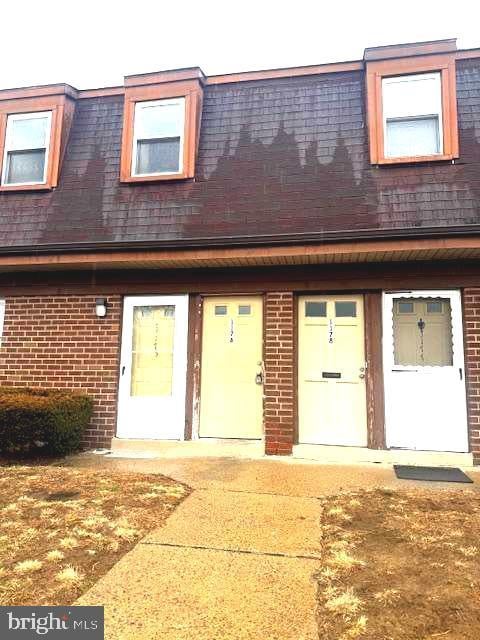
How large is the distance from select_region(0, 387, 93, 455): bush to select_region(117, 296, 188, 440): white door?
0.88 meters

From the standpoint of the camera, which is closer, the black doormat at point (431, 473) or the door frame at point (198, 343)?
the black doormat at point (431, 473)

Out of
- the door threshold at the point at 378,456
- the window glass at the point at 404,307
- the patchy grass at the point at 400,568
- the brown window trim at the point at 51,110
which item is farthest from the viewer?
the brown window trim at the point at 51,110

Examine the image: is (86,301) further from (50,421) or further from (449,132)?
(449,132)

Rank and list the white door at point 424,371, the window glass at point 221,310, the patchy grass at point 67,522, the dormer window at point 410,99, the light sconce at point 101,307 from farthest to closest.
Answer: the light sconce at point 101,307, the window glass at point 221,310, the dormer window at point 410,99, the white door at point 424,371, the patchy grass at point 67,522

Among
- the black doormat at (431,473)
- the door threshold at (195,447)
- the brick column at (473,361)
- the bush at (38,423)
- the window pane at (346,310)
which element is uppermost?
the window pane at (346,310)

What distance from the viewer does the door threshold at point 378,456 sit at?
575 centimetres

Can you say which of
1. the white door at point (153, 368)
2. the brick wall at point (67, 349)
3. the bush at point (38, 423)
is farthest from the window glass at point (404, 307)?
the bush at point (38, 423)

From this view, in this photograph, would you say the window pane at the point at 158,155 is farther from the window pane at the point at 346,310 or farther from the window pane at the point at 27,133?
the window pane at the point at 346,310

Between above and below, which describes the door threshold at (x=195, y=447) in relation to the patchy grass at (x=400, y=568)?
above

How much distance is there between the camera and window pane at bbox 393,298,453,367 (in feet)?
20.2

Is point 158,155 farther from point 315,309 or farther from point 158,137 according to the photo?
point 315,309

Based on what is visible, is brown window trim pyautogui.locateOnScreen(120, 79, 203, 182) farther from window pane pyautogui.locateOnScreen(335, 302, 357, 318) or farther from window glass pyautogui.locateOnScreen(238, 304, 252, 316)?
window pane pyautogui.locateOnScreen(335, 302, 357, 318)

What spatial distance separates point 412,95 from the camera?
675 centimetres

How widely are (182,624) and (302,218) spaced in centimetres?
511
